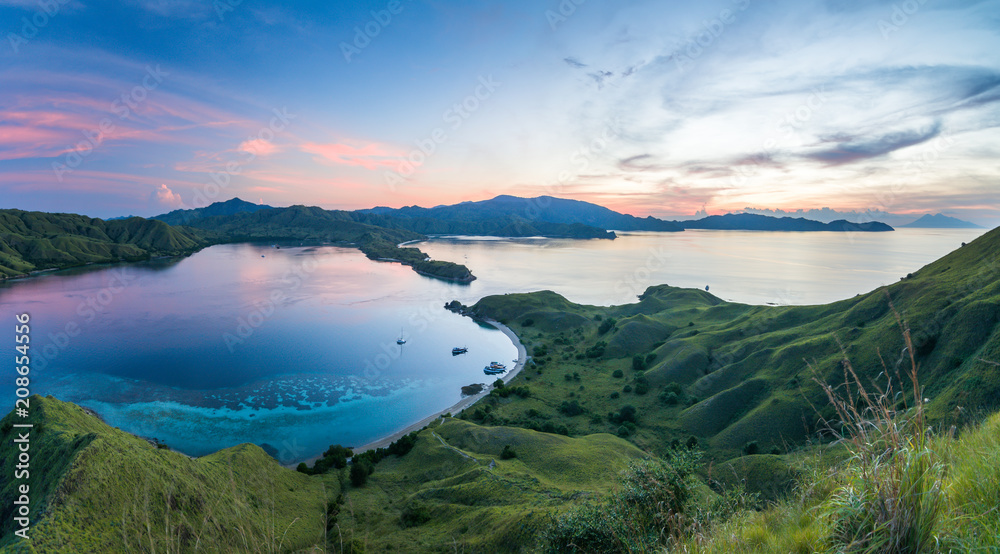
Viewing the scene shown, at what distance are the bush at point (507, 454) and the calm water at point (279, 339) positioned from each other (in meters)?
17.7

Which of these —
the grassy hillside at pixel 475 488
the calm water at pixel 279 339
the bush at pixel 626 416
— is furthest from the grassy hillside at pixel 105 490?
the bush at pixel 626 416

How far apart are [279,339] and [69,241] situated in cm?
14501

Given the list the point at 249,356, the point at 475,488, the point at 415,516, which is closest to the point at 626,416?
the point at 475,488

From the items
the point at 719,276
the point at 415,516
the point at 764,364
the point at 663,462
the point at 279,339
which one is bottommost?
the point at 415,516

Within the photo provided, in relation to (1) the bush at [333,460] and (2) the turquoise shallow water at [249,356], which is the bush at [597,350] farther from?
(1) the bush at [333,460]

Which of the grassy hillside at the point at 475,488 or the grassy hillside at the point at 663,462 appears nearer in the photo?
the grassy hillside at the point at 663,462

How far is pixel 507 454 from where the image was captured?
111ft

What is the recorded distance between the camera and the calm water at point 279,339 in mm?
47750

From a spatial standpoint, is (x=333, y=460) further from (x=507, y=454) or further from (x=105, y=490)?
(x=105, y=490)

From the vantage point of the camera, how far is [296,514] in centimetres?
2492

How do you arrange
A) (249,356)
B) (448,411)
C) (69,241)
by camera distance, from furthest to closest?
1. (69,241)
2. (249,356)
3. (448,411)

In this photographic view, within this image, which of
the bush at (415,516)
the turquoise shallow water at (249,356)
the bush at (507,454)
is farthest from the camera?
the turquoise shallow water at (249,356)

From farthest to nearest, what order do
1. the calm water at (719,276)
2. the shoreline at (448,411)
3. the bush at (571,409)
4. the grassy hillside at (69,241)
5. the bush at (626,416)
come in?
the grassy hillside at (69,241)
the calm water at (719,276)
the bush at (571,409)
the bush at (626,416)
the shoreline at (448,411)

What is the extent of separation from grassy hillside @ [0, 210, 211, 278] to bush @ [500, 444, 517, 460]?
165149 mm
